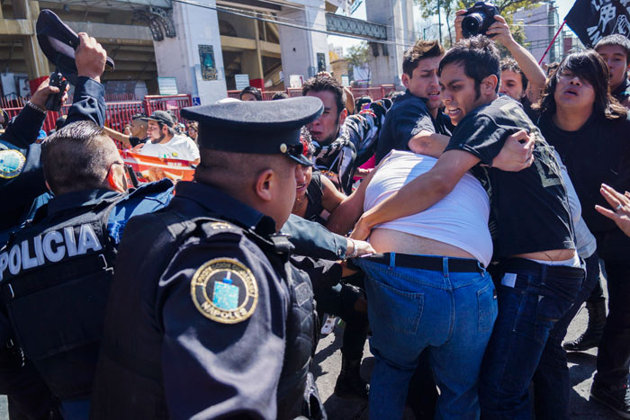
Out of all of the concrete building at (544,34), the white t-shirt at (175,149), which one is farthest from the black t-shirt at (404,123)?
the concrete building at (544,34)

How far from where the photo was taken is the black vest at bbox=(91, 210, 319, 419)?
3.14 ft

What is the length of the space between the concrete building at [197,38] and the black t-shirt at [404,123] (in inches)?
393

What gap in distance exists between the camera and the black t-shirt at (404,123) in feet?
7.59

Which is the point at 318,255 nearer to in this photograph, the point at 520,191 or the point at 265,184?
the point at 265,184

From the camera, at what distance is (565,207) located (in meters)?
1.86

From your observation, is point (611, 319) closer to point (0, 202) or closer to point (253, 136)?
point (253, 136)

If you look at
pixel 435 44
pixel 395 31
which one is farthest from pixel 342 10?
pixel 435 44

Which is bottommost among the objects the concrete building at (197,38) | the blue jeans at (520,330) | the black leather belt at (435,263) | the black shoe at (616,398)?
the black shoe at (616,398)

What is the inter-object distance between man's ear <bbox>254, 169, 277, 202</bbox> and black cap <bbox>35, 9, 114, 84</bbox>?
164 centimetres

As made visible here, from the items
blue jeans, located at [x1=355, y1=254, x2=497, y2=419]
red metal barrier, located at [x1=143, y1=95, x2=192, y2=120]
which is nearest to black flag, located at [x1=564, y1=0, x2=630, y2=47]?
blue jeans, located at [x1=355, y1=254, x2=497, y2=419]

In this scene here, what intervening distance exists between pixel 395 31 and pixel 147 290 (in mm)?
23736

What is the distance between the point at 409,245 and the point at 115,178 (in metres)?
1.23

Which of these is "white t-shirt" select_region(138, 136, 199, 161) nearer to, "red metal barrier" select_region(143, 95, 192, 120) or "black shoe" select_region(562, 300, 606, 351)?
"black shoe" select_region(562, 300, 606, 351)

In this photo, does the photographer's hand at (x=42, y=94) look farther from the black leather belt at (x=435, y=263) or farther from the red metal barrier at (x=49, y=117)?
the red metal barrier at (x=49, y=117)
